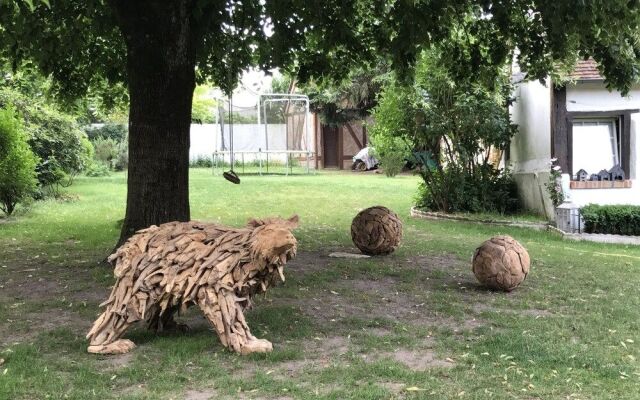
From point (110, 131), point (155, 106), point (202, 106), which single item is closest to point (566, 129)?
point (155, 106)

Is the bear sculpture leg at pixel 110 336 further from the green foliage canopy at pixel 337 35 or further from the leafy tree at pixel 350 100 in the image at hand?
the leafy tree at pixel 350 100

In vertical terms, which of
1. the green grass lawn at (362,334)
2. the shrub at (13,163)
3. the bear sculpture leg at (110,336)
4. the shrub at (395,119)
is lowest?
the green grass lawn at (362,334)

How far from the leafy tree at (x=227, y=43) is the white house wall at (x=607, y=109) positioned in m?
4.11

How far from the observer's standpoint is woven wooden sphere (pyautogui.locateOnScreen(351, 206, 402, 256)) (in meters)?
9.28

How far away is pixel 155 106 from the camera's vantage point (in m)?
7.82

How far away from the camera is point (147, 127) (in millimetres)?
7789

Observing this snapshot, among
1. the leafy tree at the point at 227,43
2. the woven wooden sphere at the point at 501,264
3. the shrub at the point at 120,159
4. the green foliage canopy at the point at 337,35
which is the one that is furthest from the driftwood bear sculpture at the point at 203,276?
the shrub at the point at 120,159

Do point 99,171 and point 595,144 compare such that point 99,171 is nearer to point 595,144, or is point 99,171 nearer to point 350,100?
point 350,100

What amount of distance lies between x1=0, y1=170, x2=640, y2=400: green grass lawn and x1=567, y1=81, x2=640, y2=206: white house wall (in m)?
3.69

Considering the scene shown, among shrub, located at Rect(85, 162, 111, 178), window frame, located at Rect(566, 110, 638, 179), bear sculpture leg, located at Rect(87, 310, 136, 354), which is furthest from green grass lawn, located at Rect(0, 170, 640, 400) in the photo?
shrub, located at Rect(85, 162, 111, 178)

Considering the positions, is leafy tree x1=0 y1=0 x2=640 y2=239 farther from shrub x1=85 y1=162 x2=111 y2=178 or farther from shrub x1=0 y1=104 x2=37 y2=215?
shrub x1=85 y1=162 x2=111 y2=178

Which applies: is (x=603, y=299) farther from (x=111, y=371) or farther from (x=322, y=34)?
(x=322, y=34)

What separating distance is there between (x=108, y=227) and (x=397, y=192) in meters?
10.8

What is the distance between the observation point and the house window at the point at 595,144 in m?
14.5
